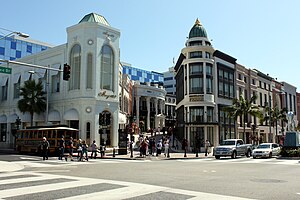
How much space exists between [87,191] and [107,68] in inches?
1250

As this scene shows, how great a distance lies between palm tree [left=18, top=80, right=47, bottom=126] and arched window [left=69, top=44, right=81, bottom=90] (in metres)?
5.16

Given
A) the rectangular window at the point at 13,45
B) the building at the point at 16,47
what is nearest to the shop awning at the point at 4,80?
the building at the point at 16,47

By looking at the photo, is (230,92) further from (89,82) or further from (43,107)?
(43,107)

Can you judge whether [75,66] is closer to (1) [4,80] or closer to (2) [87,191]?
(1) [4,80]

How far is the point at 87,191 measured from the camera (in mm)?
9898

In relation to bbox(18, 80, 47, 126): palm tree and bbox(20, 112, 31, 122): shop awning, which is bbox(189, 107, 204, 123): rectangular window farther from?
bbox(20, 112, 31, 122): shop awning

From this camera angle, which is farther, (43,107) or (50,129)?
(43,107)

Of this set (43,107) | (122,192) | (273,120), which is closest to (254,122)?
(273,120)

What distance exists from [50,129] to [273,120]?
4064 cm

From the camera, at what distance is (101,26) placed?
4012 centimetres

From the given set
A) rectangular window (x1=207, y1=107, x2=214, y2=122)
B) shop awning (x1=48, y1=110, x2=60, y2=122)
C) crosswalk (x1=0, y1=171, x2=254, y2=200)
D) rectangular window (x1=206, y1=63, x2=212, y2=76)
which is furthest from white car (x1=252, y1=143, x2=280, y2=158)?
shop awning (x1=48, y1=110, x2=60, y2=122)

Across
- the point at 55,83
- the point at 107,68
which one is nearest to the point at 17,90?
the point at 55,83

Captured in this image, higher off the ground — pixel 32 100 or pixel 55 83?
pixel 55 83

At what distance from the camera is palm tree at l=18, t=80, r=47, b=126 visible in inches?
1666
